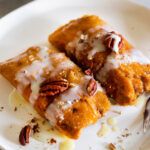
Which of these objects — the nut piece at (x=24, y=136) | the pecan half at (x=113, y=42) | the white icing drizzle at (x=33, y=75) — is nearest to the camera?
the nut piece at (x=24, y=136)

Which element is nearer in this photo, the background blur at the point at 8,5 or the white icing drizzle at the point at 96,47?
the white icing drizzle at the point at 96,47

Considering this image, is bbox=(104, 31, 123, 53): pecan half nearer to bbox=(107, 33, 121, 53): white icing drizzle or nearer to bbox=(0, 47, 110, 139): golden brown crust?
bbox=(107, 33, 121, 53): white icing drizzle

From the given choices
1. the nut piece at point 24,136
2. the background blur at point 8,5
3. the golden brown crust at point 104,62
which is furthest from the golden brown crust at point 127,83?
the background blur at point 8,5

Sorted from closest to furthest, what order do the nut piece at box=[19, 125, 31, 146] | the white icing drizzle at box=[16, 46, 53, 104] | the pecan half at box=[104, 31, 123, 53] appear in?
1. the nut piece at box=[19, 125, 31, 146]
2. the white icing drizzle at box=[16, 46, 53, 104]
3. the pecan half at box=[104, 31, 123, 53]

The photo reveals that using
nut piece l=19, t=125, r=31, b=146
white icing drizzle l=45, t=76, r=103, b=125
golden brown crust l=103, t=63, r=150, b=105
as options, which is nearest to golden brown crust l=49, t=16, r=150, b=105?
golden brown crust l=103, t=63, r=150, b=105

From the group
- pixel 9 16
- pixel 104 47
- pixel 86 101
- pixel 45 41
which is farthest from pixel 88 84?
pixel 9 16

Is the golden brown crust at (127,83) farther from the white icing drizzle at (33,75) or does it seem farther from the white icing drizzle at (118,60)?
the white icing drizzle at (33,75)

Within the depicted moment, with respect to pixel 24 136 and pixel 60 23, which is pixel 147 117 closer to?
pixel 24 136

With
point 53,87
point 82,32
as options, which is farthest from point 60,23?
point 53,87

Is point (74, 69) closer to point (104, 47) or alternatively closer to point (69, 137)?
point (104, 47)
